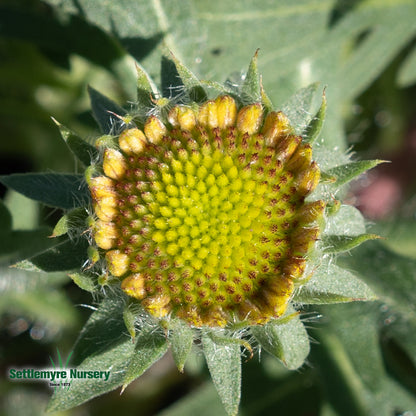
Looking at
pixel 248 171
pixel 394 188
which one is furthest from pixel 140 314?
pixel 394 188

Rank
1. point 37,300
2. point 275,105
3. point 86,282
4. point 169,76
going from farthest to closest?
point 37,300, point 275,105, point 169,76, point 86,282

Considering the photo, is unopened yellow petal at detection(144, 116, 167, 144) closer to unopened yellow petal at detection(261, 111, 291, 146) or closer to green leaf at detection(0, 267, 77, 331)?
unopened yellow petal at detection(261, 111, 291, 146)

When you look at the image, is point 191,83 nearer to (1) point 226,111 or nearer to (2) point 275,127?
(1) point 226,111

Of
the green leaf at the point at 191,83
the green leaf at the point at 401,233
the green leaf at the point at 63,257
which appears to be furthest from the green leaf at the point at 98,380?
the green leaf at the point at 401,233

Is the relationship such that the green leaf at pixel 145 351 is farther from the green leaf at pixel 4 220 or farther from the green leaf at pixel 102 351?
the green leaf at pixel 4 220

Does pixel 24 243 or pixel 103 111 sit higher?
pixel 103 111

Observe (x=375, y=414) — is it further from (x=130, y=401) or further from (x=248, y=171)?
(x=248, y=171)

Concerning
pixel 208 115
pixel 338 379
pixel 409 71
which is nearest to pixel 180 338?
pixel 208 115
